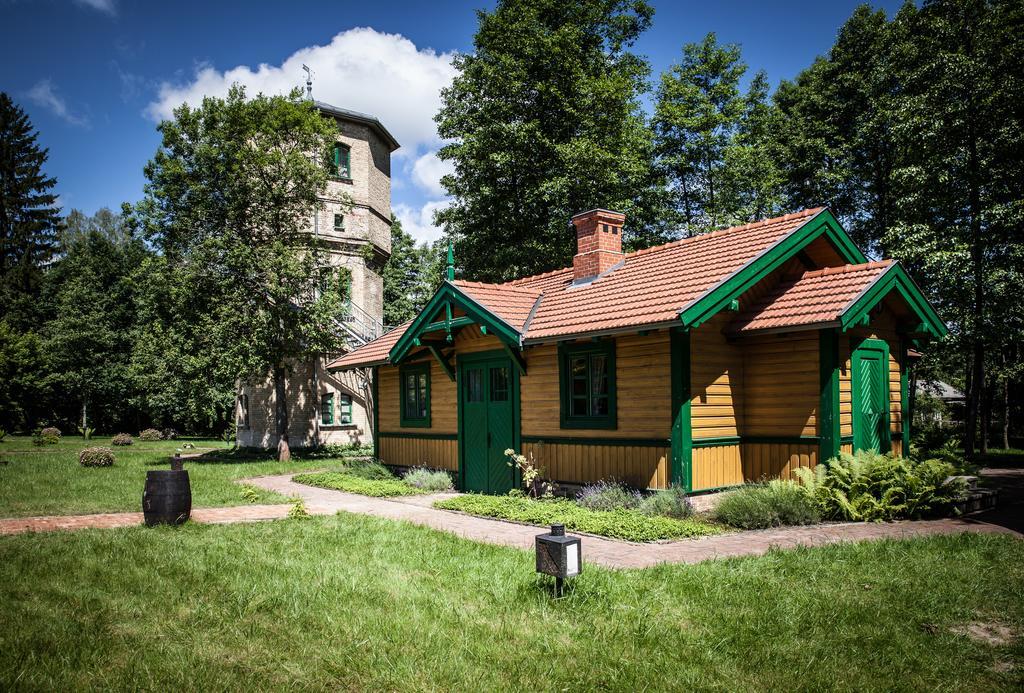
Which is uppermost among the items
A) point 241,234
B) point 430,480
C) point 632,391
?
point 241,234

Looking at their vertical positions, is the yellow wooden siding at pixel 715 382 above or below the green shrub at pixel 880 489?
above

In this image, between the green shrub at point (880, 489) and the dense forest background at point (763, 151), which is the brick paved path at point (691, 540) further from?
the dense forest background at point (763, 151)

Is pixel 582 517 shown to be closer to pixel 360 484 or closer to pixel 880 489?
pixel 880 489

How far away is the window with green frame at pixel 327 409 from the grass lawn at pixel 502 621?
2356 cm

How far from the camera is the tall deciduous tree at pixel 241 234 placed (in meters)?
24.1

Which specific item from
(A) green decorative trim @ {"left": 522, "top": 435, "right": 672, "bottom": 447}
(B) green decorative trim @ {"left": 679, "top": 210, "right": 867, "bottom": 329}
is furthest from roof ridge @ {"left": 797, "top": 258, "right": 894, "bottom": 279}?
(A) green decorative trim @ {"left": 522, "top": 435, "right": 672, "bottom": 447}

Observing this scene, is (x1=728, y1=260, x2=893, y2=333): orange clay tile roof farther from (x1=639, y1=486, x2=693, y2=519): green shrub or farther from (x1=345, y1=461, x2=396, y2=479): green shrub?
(x1=345, y1=461, x2=396, y2=479): green shrub

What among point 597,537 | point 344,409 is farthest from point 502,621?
point 344,409

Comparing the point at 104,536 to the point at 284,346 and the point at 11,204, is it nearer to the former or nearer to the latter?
the point at 284,346

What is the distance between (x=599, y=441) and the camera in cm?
1297

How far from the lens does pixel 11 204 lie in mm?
54281

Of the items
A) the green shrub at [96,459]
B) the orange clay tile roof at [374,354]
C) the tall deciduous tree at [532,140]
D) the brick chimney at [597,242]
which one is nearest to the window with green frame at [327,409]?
the tall deciduous tree at [532,140]

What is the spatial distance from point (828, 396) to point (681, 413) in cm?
245

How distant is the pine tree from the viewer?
177ft
